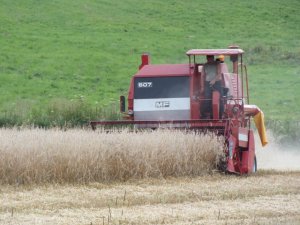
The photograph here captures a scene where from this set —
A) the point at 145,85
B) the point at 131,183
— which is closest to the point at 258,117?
the point at 145,85

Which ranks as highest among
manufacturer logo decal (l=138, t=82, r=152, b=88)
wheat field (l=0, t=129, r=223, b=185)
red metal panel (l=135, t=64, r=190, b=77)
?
red metal panel (l=135, t=64, r=190, b=77)

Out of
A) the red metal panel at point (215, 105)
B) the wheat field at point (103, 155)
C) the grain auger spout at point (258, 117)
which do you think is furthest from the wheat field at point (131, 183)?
the red metal panel at point (215, 105)

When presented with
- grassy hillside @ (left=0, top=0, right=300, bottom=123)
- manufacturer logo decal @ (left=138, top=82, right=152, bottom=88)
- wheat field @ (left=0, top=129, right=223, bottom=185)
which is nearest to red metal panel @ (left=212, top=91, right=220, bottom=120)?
wheat field @ (left=0, top=129, right=223, bottom=185)

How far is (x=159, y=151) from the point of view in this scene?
Result: 1809cm

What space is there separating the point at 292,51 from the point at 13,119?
77.6 ft

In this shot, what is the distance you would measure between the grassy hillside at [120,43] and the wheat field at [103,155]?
470 inches

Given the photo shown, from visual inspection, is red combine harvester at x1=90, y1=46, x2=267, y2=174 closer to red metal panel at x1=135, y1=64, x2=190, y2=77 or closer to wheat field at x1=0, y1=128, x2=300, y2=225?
red metal panel at x1=135, y1=64, x2=190, y2=77

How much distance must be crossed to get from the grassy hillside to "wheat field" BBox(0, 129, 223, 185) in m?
11.9

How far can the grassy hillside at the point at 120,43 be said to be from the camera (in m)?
39.9

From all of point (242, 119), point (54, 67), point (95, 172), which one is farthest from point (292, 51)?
point (95, 172)

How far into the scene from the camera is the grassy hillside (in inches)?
1570

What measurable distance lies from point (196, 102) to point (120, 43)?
1164 inches

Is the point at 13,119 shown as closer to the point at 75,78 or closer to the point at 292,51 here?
the point at 75,78

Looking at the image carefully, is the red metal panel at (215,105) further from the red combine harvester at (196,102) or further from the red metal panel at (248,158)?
the red metal panel at (248,158)
